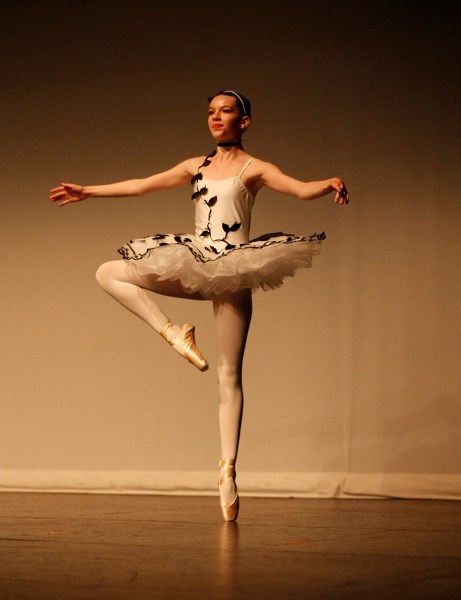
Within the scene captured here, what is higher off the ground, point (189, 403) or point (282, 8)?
point (282, 8)

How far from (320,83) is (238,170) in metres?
1.49

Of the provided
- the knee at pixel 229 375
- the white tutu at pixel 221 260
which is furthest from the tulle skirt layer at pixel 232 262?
the knee at pixel 229 375

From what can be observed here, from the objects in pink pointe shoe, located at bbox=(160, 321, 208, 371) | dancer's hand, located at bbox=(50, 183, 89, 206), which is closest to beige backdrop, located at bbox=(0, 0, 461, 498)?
dancer's hand, located at bbox=(50, 183, 89, 206)

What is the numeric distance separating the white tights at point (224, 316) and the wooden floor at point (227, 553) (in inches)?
12.1

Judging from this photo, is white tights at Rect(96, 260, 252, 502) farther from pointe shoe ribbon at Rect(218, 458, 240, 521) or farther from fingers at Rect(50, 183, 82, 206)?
fingers at Rect(50, 183, 82, 206)

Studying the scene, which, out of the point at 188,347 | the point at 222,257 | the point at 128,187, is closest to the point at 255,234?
the point at 128,187

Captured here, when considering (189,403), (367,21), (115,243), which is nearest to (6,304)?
(115,243)

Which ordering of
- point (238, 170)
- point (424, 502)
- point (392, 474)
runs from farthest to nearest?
point (392, 474), point (424, 502), point (238, 170)

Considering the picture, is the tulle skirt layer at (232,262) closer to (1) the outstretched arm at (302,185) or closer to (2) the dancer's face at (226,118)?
(1) the outstretched arm at (302,185)

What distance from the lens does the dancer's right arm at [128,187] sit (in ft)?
9.96

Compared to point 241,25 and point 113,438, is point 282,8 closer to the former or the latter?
point 241,25

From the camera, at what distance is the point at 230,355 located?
117 inches

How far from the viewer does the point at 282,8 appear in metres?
4.37

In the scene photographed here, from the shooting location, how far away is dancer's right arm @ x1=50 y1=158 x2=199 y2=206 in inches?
119
